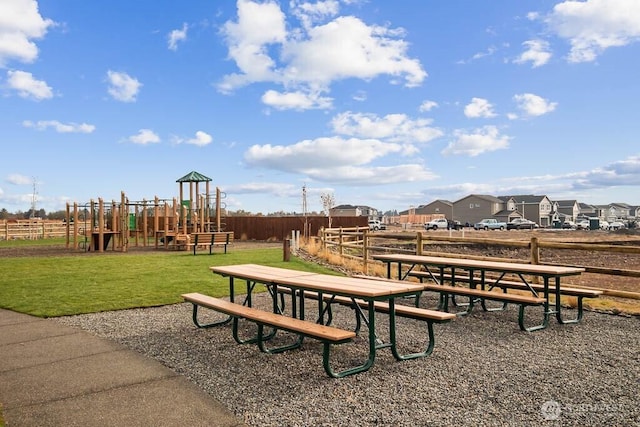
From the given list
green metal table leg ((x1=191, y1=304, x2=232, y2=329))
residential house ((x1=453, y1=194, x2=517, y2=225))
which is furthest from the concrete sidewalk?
residential house ((x1=453, y1=194, x2=517, y2=225))

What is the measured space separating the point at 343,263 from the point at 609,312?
7519mm

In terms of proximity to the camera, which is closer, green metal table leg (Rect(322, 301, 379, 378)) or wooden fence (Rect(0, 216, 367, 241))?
green metal table leg (Rect(322, 301, 379, 378))

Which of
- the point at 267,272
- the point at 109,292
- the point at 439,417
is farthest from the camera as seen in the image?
the point at 109,292

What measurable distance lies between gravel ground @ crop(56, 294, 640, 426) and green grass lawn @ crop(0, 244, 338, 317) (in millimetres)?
1680

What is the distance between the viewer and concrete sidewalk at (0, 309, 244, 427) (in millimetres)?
3453

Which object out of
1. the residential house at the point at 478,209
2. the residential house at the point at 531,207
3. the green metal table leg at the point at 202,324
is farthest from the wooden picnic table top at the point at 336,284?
the residential house at the point at 531,207

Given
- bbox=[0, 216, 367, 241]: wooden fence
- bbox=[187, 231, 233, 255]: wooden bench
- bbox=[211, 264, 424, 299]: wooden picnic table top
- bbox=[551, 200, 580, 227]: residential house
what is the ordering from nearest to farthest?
bbox=[211, 264, 424, 299]: wooden picnic table top
bbox=[187, 231, 233, 255]: wooden bench
bbox=[0, 216, 367, 241]: wooden fence
bbox=[551, 200, 580, 227]: residential house

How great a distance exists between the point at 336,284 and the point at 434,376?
124 centimetres

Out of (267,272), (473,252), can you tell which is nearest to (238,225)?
(473,252)

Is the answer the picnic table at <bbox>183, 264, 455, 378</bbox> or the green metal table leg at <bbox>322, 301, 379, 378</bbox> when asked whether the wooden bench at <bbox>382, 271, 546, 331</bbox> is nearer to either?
the picnic table at <bbox>183, 264, 455, 378</bbox>

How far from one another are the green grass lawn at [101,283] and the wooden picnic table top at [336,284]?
112 inches

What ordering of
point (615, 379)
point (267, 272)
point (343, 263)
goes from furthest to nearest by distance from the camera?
point (343, 263)
point (267, 272)
point (615, 379)

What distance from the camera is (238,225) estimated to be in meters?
34.8

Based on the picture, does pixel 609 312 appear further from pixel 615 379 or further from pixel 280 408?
pixel 280 408
